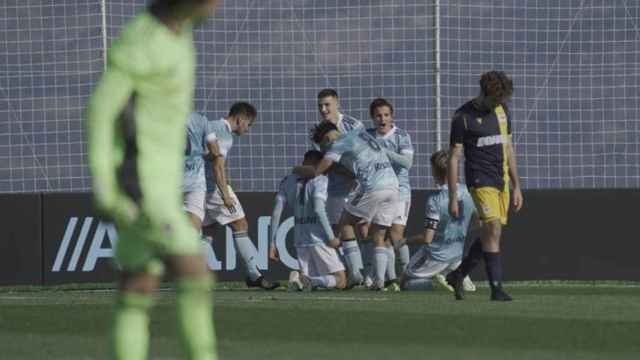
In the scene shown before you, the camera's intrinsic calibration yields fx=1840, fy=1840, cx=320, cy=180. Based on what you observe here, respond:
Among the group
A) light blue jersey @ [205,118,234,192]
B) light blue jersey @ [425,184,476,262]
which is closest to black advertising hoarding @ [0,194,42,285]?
light blue jersey @ [205,118,234,192]

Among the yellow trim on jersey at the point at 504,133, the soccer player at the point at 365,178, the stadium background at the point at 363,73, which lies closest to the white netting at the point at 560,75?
the stadium background at the point at 363,73

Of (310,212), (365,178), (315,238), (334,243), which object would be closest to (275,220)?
(310,212)

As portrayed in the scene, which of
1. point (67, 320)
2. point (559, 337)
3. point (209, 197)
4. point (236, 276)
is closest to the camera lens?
point (559, 337)

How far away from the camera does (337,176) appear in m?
16.9

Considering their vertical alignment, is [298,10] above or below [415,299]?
above

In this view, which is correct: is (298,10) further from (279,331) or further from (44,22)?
(279,331)

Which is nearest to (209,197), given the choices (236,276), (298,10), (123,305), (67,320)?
(236,276)

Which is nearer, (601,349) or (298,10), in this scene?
(601,349)

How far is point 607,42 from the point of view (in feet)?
61.2

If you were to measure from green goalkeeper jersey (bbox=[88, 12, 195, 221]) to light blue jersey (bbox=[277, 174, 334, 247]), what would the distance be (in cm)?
990

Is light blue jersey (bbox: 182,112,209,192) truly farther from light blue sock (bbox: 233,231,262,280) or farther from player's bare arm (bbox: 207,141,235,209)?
light blue sock (bbox: 233,231,262,280)

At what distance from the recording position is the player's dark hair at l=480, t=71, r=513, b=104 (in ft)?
42.2

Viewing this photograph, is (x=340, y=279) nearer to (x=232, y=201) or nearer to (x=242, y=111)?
(x=232, y=201)

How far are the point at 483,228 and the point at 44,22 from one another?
22.8 ft
